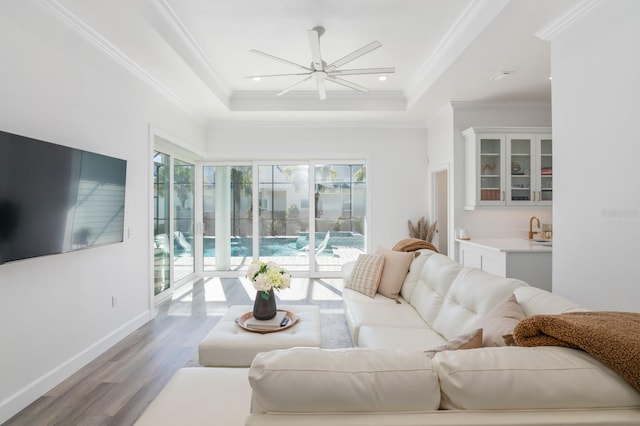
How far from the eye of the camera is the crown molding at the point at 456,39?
2.52m

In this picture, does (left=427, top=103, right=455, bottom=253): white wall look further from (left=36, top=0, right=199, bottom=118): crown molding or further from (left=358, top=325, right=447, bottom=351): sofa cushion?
(left=36, top=0, right=199, bottom=118): crown molding

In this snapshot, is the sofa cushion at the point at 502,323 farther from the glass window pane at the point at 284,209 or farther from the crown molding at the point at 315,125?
the glass window pane at the point at 284,209

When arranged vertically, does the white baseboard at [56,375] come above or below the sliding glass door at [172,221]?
below

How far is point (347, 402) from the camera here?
86cm

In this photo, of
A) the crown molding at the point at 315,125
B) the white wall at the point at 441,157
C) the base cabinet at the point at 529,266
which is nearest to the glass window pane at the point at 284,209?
the crown molding at the point at 315,125

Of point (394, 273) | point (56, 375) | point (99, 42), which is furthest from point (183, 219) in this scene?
point (394, 273)

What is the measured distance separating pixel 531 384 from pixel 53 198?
9.26ft

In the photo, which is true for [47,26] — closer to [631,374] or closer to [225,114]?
[225,114]

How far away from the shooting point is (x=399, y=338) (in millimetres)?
2078

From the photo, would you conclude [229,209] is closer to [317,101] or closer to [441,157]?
[317,101]

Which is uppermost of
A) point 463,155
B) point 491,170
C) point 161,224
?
point 463,155

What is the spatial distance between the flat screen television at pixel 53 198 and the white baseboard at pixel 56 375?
0.88m

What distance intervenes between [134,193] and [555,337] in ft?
12.0

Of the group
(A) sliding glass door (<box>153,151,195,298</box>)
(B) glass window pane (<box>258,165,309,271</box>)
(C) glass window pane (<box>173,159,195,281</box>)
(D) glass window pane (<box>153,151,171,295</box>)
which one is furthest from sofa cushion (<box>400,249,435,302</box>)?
(C) glass window pane (<box>173,159,195,281</box>)
